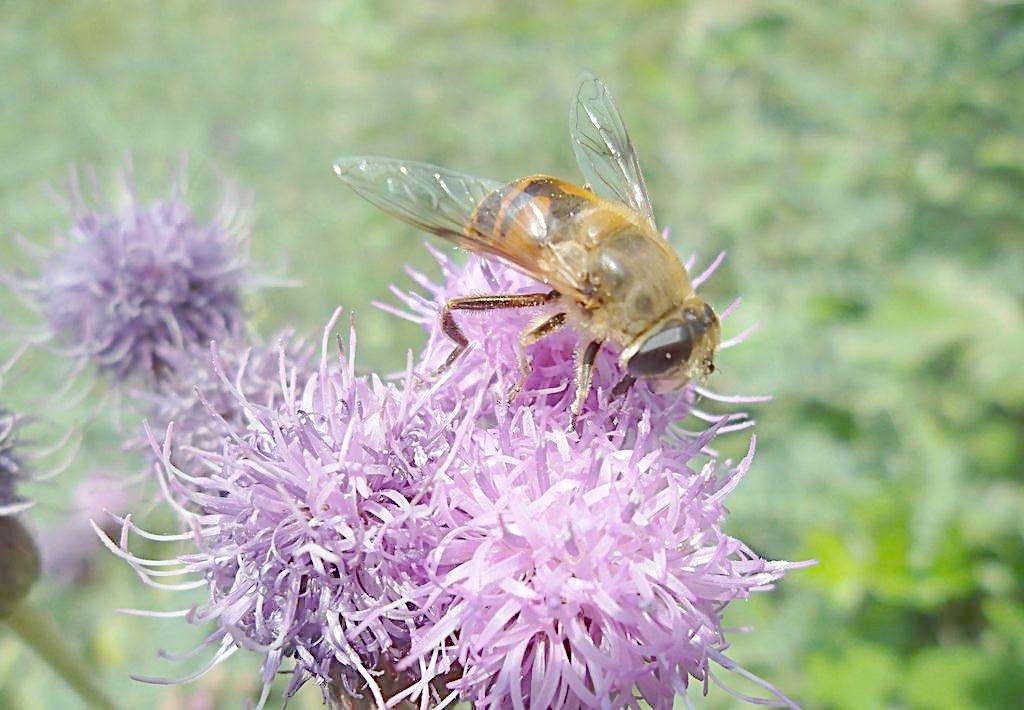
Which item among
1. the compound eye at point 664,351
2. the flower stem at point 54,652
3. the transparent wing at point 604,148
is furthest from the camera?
the flower stem at point 54,652

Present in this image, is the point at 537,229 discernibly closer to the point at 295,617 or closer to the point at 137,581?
the point at 295,617

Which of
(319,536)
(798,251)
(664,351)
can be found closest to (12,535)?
(319,536)

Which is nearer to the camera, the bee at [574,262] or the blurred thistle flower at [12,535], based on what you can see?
the bee at [574,262]

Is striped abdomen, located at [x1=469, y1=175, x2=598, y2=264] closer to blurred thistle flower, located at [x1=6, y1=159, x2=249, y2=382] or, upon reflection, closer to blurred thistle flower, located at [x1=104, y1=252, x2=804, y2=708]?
blurred thistle flower, located at [x1=104, y1=252, x2=804, y2=708]

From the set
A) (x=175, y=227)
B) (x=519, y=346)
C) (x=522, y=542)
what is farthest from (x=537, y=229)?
(x=175, y=227)

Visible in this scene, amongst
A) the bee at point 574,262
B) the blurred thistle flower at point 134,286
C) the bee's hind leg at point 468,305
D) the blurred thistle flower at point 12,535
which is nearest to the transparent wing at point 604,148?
the bee at point 574,262

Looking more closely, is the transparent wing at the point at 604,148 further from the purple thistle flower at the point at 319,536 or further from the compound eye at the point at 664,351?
the purple thistle flower at the point at 319,536

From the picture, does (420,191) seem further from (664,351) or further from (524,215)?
(664,351)
